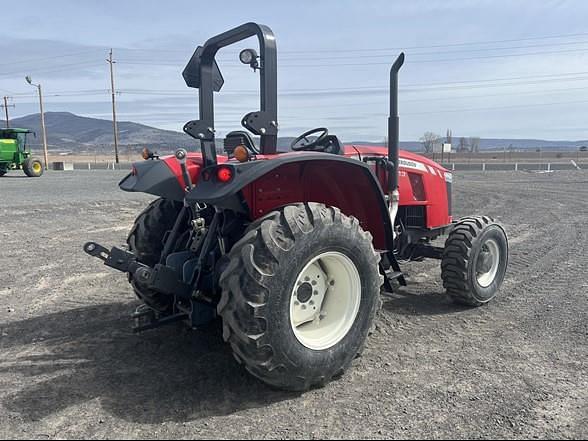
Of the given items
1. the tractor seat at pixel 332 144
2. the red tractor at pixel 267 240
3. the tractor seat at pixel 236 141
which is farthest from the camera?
the tractor seat at pixel 332 144

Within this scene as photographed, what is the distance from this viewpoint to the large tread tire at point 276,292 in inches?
111

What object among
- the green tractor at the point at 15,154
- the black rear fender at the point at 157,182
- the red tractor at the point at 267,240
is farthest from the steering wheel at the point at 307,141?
the green tractor at the point at 15,154

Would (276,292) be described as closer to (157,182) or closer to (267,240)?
(267,240)

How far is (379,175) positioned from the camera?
4660 mm

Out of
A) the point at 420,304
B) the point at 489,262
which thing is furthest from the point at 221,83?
the point at 489,262

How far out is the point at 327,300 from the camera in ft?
11.3

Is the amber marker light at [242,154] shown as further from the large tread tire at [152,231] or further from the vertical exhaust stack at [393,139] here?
the vertical exhaust stack at [393,139]

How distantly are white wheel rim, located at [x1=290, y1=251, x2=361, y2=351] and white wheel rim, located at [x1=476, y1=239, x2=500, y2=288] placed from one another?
2.10 meters

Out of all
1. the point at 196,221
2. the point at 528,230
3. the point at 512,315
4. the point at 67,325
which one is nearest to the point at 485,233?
the point at 512,315

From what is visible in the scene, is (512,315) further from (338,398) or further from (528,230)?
(528,230)

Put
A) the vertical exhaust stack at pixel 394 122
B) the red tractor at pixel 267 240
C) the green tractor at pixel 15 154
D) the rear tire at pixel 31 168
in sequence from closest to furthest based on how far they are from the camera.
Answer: the red tractor at pixel 267 240, the vertical exhaust stack at pixel 394 122, the green tractor at pixel 15 154, the rear tire at pixel 31 168

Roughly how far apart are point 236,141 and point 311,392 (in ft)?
6.64

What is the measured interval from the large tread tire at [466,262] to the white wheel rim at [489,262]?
0.06 metres

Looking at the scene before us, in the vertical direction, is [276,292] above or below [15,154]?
below
